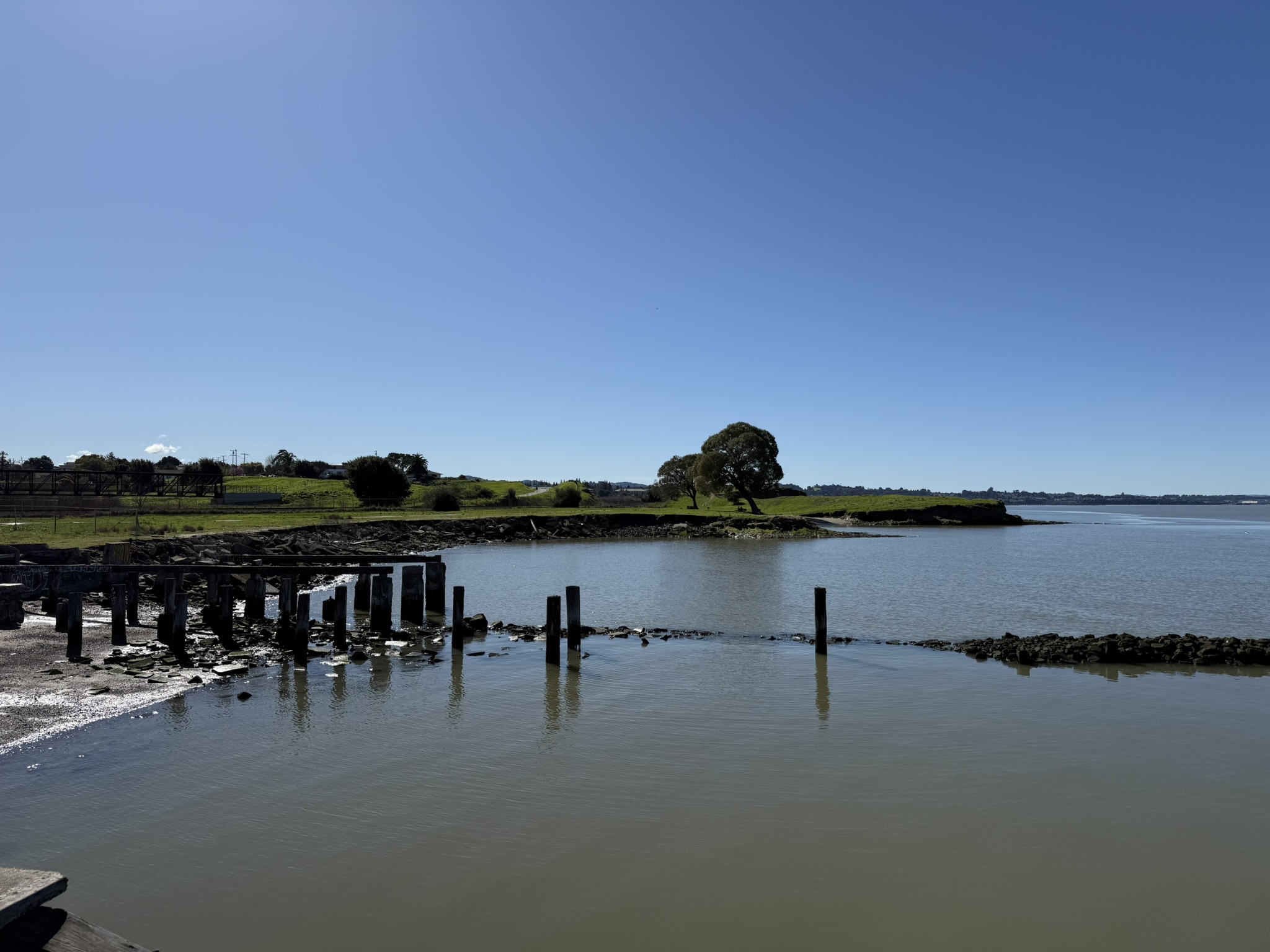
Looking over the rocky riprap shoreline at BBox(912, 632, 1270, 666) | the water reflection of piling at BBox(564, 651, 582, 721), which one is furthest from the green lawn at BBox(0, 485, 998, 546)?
the rocky riprap shoreline at BBox(912, 632, 1270, 666)

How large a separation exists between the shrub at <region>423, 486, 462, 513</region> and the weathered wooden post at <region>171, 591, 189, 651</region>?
65.4m

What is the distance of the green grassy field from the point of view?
3928 cm

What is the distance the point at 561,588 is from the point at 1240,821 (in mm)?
29751

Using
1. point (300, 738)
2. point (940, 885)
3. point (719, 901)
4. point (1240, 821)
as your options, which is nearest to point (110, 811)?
point (300, 738)

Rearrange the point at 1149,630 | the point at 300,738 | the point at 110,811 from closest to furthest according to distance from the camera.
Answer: the point at 110,811, the point at 300,738, the point at 1149,630

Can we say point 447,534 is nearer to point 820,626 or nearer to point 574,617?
point 574,617

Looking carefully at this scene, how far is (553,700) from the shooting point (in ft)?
57.5

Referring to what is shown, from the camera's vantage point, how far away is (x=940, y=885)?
30.9 ft

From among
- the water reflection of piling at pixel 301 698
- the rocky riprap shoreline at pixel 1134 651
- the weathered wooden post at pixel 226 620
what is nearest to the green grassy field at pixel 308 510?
the weathered wooden post at pixel 226 620

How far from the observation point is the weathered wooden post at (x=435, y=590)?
28.5 metres

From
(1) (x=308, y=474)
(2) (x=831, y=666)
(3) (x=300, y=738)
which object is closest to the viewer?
(3) (x=300, y=738)

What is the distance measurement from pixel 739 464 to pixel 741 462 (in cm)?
35

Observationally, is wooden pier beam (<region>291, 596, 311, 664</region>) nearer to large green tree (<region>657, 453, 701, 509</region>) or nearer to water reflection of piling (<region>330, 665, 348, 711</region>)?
water reflection of piling (<region>330, 665, 348, 711</region>)

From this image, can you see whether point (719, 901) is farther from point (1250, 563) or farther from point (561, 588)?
point (1250, 563)
